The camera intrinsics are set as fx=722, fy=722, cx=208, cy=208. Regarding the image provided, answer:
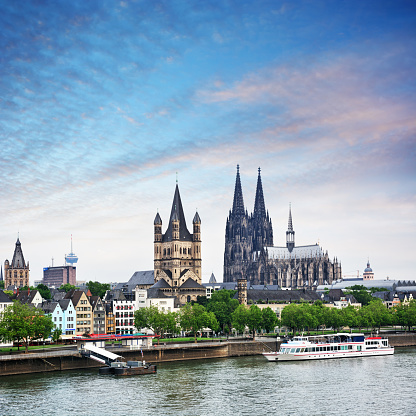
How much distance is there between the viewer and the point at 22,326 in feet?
376

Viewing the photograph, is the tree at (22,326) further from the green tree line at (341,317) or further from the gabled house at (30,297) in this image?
the green tree line at (341,317)

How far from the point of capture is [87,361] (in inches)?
4225

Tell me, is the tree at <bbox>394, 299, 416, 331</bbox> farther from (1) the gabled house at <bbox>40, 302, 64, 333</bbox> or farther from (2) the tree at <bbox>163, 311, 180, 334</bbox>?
(1) the gabled house at <bbox>40, 302, 64, 333</bbox>

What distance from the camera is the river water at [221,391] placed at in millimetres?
72562

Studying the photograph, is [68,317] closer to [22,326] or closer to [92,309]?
[92,309]

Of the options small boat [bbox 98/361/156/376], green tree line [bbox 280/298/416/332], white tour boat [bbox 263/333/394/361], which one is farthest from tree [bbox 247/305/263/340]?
small boat [bbox 98/361/156/376]

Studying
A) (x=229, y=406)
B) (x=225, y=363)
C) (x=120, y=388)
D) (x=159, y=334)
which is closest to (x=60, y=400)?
(x=120, y=388)

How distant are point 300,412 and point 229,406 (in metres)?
7.55

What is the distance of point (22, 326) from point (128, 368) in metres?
24.1

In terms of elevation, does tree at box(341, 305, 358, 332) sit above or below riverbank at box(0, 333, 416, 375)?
above

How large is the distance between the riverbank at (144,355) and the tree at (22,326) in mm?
6464

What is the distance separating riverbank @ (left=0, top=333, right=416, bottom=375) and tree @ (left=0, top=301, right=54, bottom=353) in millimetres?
6464

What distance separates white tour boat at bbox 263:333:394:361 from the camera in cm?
12125

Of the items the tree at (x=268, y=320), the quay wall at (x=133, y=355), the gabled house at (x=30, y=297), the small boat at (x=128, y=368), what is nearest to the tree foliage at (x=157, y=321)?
the quay wall at (x=133, y=355)
